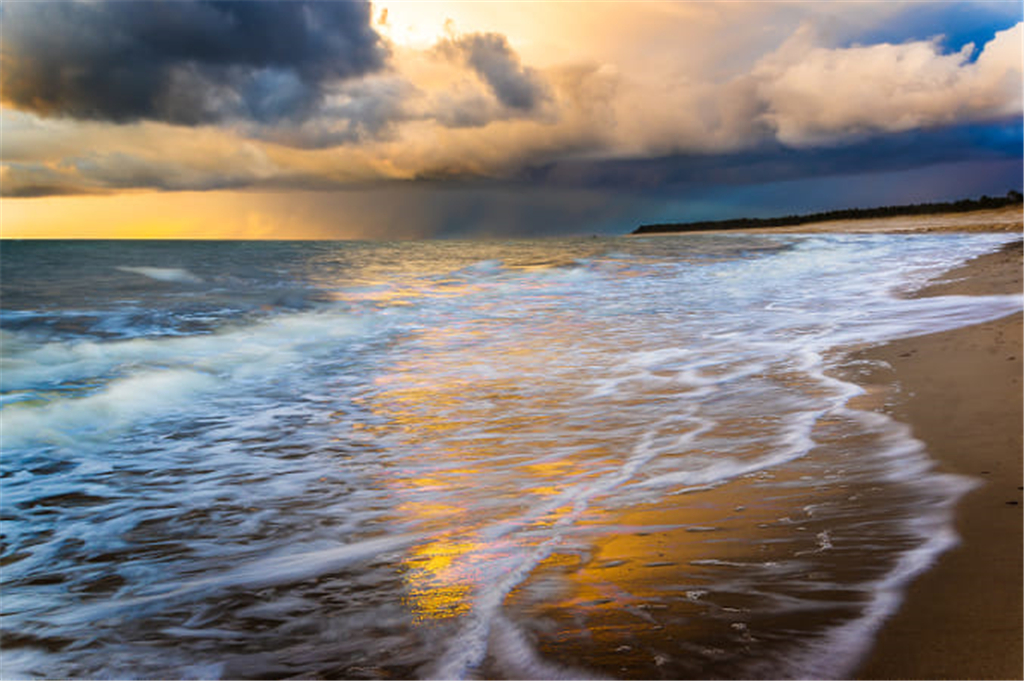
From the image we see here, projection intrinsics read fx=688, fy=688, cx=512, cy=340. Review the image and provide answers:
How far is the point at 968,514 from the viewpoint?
2824mm

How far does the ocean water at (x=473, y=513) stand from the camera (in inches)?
85.7

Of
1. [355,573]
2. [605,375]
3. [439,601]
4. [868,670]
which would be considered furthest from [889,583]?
[605,375]

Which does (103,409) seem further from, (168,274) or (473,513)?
(168,274)

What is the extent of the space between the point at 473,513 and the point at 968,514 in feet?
6.97

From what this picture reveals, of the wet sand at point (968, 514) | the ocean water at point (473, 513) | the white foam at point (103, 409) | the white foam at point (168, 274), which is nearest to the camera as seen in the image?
the wet sand at point (968, 514)

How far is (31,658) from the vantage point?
2352mm

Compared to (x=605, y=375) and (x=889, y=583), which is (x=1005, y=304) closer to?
(x=605, y=375)

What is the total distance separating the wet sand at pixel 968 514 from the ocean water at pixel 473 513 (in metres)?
0.11

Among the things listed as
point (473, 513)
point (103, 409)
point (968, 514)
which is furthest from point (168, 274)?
point (968, 514)

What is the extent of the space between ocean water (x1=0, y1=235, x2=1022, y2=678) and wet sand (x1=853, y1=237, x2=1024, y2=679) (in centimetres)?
11

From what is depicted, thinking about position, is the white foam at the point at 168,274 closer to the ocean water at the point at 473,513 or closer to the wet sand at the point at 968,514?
the ocean water at the point at 473,513

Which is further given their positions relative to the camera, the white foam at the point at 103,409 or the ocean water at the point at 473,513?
the white foam at the point at 103,409

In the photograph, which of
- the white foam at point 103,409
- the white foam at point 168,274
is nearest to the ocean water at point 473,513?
the white foam at point 103,409

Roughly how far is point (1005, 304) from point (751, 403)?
18.4 feet
